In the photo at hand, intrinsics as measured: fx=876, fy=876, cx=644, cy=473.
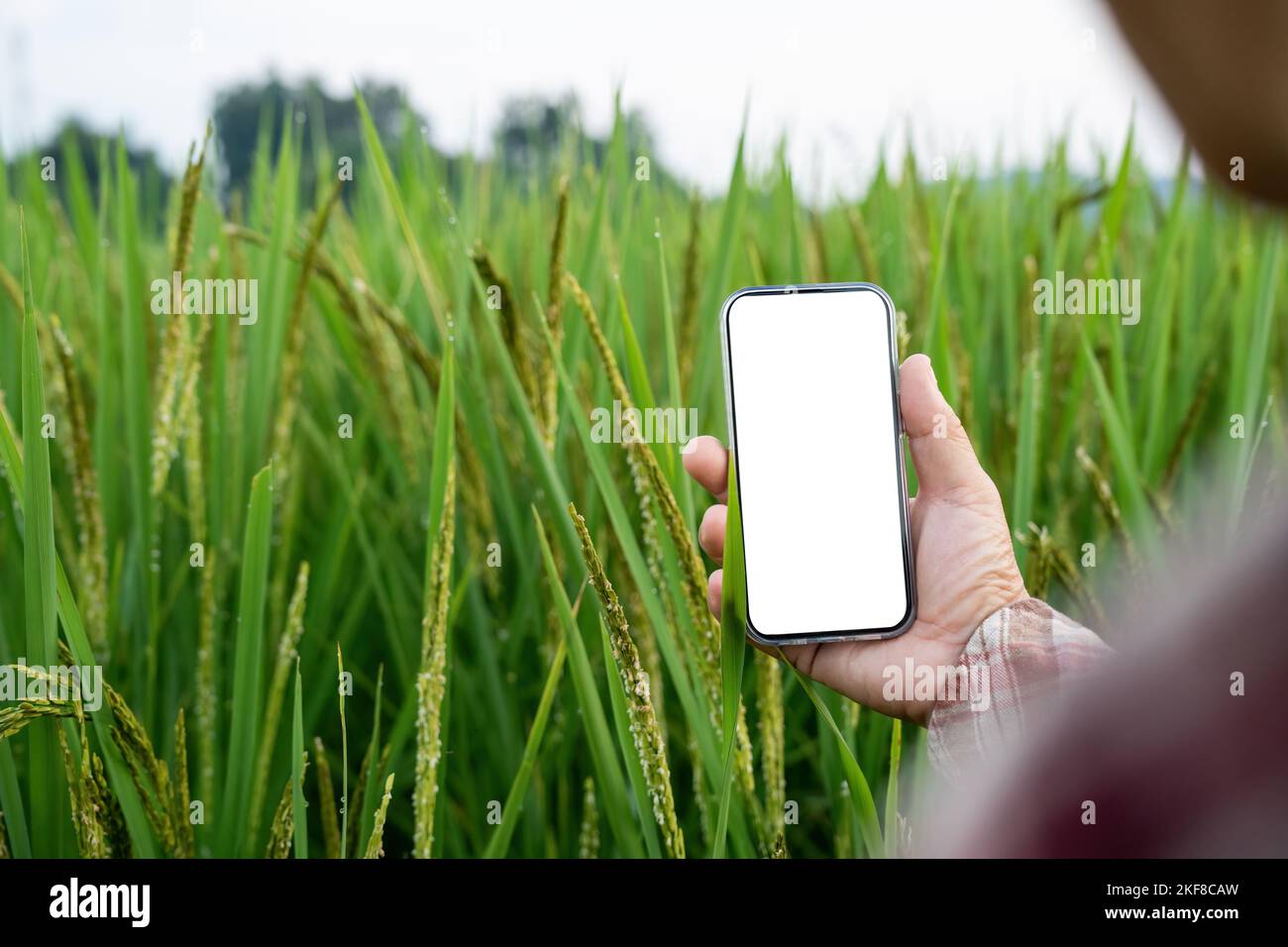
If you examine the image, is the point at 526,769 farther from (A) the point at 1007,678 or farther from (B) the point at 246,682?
(A) the point at 1007,678

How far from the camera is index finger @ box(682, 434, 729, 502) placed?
494 millimetres

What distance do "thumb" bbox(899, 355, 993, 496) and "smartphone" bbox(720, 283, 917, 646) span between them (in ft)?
0.05

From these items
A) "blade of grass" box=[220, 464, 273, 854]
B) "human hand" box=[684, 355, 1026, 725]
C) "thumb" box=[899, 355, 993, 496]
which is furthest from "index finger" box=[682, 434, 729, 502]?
"blade of grass" box=[220, 464, 273, 854]

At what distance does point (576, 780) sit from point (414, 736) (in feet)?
0.41

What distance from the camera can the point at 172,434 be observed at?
1.75ft

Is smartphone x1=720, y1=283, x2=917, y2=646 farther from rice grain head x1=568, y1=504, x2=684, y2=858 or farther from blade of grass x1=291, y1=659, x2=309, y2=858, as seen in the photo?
blade of grass x1=291, y1=659, x2=309, y2=858

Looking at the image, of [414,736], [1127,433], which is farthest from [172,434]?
[1127,433]

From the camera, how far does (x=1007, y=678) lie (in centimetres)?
47

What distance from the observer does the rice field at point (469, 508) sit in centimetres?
43

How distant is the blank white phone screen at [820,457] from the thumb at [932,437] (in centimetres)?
2

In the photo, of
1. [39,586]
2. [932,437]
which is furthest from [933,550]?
[39,586]

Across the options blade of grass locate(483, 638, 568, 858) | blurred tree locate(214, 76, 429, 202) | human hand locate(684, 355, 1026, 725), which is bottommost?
blade of grass locate(483, 638, 568, 858)

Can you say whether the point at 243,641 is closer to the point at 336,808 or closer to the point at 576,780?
the point at 336,808
